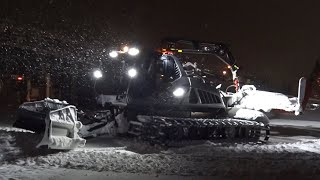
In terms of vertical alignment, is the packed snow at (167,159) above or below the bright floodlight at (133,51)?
below

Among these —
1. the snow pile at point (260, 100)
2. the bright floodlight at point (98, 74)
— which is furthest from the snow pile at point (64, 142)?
the snow pile at point (260, 100)

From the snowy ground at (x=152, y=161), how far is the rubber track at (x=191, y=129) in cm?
30

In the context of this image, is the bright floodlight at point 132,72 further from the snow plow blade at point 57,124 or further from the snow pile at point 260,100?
the snow pile at point 260,100

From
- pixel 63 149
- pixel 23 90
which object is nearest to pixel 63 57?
pixel 23 90

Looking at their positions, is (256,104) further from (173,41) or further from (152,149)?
(152,149)

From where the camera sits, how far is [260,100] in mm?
16078

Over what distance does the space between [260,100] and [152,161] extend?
6.48 metres

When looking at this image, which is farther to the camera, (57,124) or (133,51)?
(133,51)

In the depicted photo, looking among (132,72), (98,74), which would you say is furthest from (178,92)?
(98,74)

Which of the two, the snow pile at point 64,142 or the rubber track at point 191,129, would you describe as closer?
the snow pile at point 64,142

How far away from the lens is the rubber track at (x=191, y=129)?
13.1 m

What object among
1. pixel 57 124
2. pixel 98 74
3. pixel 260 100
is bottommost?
pixel 57 124

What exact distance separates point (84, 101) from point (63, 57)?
12.0 metres

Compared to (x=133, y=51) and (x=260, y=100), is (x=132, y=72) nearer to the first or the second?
(x=133, y=51)
